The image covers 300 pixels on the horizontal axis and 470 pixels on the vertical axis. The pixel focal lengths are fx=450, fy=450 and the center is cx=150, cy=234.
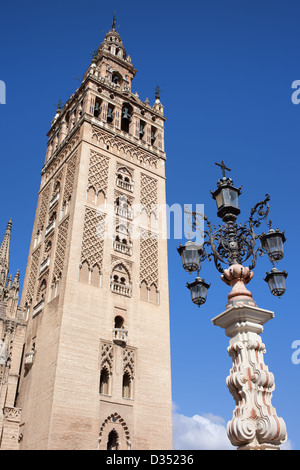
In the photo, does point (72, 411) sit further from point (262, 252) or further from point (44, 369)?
point (262, 252)

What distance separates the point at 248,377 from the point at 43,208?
21.5 metres

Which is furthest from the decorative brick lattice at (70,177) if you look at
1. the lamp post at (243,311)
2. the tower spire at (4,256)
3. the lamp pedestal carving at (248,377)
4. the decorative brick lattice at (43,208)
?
the lamp pedestal carving at (248,377)

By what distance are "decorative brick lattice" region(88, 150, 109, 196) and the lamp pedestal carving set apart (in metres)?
16.1

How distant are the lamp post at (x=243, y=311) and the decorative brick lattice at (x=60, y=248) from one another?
41.5 feet

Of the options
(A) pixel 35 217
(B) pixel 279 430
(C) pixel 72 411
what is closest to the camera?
(B) pixel 279 430

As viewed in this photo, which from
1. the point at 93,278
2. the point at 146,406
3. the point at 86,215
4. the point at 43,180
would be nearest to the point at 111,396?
the point at 146,406

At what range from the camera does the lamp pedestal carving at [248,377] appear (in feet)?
16.1

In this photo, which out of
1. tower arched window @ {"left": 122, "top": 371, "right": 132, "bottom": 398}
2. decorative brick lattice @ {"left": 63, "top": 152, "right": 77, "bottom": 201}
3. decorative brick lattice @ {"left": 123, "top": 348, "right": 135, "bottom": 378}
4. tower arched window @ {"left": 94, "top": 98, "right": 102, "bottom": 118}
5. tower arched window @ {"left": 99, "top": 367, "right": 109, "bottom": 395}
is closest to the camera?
tower arched window @ {"left": 99, "top": 367, "right": 109, "bottom": 395}

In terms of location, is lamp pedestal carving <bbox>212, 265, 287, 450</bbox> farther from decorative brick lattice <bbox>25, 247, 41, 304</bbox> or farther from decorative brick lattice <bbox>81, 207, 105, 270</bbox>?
decorative brick lattice <bbox>25, 247, 41, 304</bbox>

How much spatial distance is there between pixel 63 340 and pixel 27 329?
4765 mm

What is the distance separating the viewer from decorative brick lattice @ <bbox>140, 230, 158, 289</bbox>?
21203 millimetres

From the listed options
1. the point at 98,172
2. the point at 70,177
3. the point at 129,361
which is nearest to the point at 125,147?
the point at 98,172

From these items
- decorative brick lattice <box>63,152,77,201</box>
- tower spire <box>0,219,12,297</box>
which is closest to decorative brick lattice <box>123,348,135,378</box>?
tower spire <box>0,219,12,297</box>

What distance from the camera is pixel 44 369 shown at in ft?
56.8
